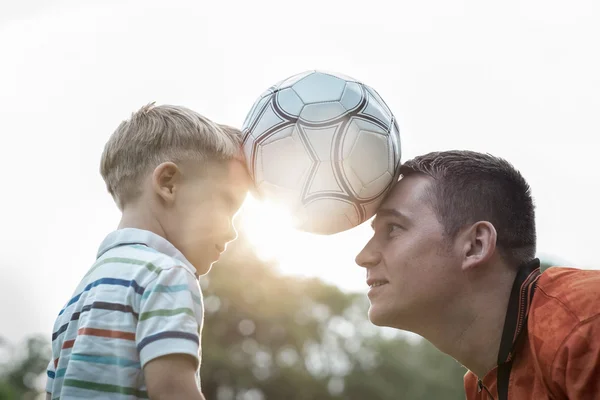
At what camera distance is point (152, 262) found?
9.58 ft

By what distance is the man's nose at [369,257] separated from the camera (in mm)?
4119

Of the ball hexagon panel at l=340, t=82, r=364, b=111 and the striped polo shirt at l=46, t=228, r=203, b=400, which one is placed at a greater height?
the ball hexagon panel at l=340, t=82, r=364, b=111

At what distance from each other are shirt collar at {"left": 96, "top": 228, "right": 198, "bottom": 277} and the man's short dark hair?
1.70 meters

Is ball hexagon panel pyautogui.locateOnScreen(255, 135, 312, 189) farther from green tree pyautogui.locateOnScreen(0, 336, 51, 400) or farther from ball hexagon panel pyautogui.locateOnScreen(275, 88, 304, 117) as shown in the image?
green tree pyautogui.locateOnScreen(0, 336, 51, 400)

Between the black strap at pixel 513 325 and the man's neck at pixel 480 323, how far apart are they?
12 cm

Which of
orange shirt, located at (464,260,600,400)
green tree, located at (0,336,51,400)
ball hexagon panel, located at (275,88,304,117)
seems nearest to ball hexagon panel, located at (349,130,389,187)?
ball hexagon panel, located at (275,88,304,117)

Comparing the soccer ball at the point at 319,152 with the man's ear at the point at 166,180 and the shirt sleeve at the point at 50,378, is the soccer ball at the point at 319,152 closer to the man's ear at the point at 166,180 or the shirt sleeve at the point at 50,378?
the man's ear at the point at 166,180

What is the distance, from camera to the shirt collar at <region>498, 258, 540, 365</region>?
3.75 meters

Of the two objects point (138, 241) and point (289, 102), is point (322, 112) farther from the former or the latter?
point (138, 241)

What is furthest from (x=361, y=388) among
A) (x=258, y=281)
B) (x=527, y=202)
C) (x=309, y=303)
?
(x=527, y=202)

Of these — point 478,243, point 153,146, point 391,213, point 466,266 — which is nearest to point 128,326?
point 153,146

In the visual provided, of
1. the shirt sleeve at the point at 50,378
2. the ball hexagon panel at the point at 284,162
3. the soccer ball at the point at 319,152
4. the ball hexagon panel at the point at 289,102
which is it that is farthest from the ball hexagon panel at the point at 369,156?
the shirt sleeve at the point at 50,378

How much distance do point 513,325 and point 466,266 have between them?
44 cm

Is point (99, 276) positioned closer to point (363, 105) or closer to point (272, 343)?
point (363, 105)
